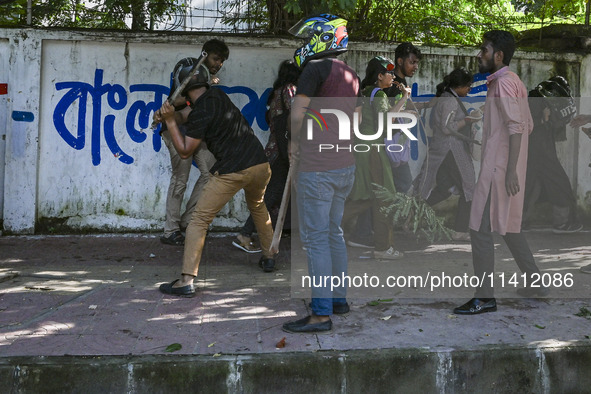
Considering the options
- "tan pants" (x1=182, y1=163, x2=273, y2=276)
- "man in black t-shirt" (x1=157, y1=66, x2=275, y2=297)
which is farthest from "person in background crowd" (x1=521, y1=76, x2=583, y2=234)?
"man in black t-shirt" (x1=157, y1=66, x2=275, y2=297)

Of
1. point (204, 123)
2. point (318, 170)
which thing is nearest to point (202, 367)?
point (318, 170)

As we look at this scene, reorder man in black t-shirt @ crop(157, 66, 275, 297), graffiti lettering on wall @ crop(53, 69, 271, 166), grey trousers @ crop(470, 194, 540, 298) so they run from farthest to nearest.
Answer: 1. graffiti lettering on wall @ crop(53, 69, 271, 166)
2. man in black t-shirt @ crop(157, 66, 275, 297)
3. grey trousers @ crop(470, 194, 540, 298)

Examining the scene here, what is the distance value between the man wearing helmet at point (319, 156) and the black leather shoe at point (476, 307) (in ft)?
3.27

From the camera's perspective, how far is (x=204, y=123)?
5.14 meters

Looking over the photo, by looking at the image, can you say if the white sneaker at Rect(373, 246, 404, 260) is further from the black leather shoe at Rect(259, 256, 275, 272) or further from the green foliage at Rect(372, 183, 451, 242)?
the black leather shoe at Rect(259, 256, 275, 272)

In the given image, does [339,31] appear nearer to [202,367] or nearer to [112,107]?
[202,367]

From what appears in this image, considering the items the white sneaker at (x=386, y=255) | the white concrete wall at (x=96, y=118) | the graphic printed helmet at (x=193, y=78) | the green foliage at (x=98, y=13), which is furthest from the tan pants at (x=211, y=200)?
the green foliage at (x=98, y=13)

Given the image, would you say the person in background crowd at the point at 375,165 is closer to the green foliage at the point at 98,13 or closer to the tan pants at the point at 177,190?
the tan pants at the point at 177,190

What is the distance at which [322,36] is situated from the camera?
14.5 ft

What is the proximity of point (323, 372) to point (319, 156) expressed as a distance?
51.1 inches

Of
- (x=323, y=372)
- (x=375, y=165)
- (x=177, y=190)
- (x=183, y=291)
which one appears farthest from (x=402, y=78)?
(x=323, y=372)

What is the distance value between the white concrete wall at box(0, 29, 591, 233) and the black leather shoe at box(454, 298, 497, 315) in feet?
11.8

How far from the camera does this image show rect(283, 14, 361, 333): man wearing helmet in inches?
171

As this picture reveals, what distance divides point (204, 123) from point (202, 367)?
1.97 metres
